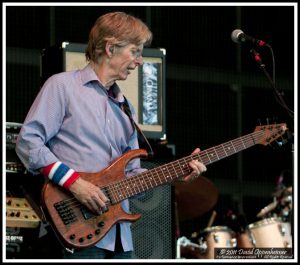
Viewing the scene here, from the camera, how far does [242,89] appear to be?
9727mm

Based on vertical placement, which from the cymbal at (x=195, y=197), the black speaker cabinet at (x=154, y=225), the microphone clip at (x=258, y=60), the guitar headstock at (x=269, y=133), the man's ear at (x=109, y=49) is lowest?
the cymbal at (x=195, y=197)

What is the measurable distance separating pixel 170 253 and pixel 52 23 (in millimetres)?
3956

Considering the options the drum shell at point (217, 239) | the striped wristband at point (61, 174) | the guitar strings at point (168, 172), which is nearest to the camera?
the striped wristband at point (61, 174)

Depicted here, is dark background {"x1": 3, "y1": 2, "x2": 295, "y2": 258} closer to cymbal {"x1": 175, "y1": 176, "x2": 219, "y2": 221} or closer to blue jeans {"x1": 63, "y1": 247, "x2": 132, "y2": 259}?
cymbal {"x1": 175, "y1": 176, "x2": 219, "y2": 221}

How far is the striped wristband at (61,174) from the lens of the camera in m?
4.32

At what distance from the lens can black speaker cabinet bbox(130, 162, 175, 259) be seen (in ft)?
17.8

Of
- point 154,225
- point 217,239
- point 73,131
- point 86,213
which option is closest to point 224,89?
point 217,239

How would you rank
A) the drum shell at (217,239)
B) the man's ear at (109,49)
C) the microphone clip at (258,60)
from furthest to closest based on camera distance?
the drum shell at (217,239) → the microphone clip at (258,60) → the man's ear at (109,49)

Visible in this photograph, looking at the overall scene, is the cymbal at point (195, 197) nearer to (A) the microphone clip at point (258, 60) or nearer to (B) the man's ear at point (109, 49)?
(A) the microphone clip at point (258, 60)

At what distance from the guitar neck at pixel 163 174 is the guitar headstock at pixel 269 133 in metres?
0.08

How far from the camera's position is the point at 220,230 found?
312 inches

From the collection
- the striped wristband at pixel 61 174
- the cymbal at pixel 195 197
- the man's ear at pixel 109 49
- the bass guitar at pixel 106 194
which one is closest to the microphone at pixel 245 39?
the bass guitar at pixel 106 194

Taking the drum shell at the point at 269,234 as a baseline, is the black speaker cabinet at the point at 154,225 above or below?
above

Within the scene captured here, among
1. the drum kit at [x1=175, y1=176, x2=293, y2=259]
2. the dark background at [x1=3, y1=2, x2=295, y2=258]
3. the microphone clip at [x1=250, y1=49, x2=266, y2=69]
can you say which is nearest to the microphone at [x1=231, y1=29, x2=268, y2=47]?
A: the microphone clip at [x1=250, y1=49, x2=266, y2=69]
